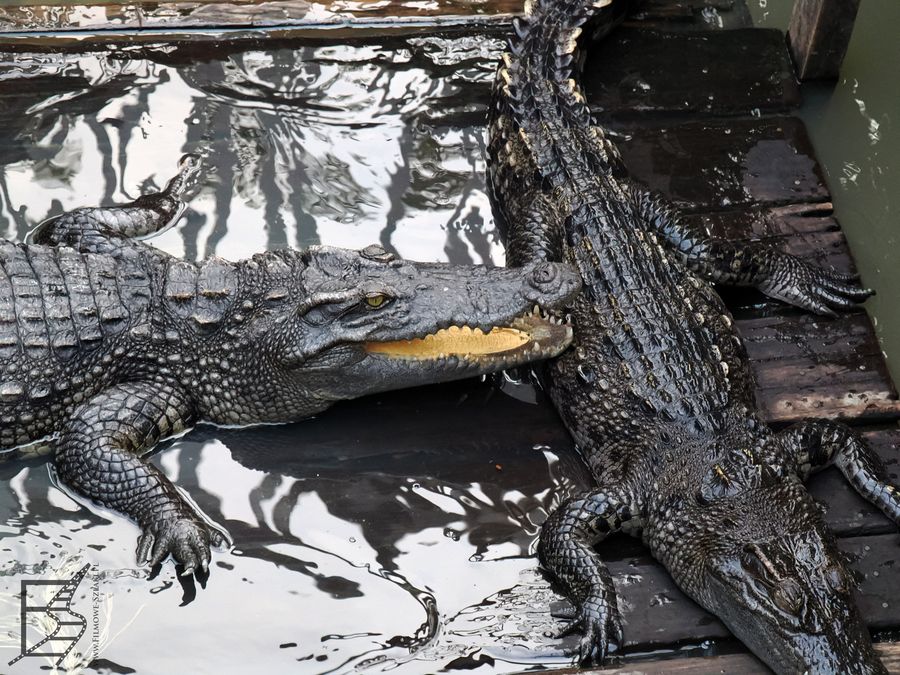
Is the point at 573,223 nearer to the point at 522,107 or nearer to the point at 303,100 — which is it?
the point at 522,107

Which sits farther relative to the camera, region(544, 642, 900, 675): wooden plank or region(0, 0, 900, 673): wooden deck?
region(0, 0, 900, 673): wooden deck

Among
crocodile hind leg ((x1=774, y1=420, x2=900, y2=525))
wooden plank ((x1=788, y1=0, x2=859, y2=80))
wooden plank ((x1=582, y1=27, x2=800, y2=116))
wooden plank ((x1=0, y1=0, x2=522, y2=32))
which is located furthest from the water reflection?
wooden plank ((x1=788, y1=0, x2=859, y2=80))

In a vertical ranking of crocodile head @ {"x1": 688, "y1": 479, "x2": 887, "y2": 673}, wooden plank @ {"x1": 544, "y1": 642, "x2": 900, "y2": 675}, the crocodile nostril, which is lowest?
wooden plank @ {"x1": 544, "y1": 642, "x2": 900, "y2": 675}

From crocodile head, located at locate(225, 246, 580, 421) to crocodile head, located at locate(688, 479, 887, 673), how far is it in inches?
40.0

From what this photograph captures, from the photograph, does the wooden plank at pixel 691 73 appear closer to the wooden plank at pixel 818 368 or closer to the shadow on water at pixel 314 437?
the shadow on water at pixel 314 437

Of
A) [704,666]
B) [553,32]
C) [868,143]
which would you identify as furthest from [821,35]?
[704,666]

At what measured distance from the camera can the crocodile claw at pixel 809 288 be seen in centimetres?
470

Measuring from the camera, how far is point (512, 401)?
441 centimetres

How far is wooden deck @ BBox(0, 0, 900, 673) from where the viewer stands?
3.82m

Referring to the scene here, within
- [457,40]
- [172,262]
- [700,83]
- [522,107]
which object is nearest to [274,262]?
[172,262]

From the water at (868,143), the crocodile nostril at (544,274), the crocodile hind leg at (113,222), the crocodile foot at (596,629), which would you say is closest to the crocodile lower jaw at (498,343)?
the crocodile nostril at (544,274)

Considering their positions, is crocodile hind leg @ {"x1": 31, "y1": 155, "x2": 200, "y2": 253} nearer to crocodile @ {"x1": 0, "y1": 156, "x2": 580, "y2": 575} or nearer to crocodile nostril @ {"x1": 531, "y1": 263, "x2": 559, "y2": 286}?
crocodile @ {"x1": 0, "y1": 156, "x2": 580, "y2": 575}

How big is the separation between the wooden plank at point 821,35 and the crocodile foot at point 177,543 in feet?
13.0

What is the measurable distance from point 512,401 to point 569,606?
0.95 metres
